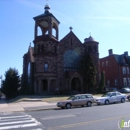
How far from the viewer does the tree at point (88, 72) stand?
39.9 metres

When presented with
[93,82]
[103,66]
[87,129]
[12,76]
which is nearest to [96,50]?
[93,82]

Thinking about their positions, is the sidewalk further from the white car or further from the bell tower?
the bell tower

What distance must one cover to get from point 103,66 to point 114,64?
19.0 ft

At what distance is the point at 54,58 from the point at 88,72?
334 inches

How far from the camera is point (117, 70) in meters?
51.8

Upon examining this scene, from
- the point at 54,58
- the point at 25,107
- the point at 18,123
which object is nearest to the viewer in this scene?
the point at 18,123

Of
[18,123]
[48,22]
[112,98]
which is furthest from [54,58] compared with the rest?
[18,123]

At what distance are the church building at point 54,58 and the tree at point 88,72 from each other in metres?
1.20

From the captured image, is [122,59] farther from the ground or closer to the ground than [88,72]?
farther from the ground

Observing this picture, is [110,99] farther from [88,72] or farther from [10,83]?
[10,83]

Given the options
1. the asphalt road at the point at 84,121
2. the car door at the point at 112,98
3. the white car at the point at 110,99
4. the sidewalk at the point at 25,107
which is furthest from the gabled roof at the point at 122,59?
the asphalt road at the point at 84,121

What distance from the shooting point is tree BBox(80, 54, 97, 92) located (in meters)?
39.9

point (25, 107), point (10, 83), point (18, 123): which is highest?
point (10, 83)

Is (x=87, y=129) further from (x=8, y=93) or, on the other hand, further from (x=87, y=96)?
(x=8, y=93)
